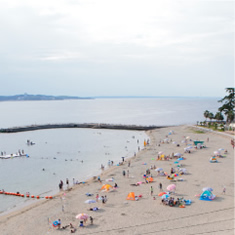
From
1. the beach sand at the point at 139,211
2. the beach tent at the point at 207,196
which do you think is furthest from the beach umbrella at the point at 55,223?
the beach tent at the point at 207,196

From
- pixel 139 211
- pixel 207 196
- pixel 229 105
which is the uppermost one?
pixel 229 105

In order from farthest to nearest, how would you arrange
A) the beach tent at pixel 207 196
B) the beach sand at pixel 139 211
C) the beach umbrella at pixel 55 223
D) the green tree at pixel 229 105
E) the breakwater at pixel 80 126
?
the breakwater at pixel 80 126 < the green tree at pixel 229 105 < the beach tent at pixel 207 196 < the beach umbrella at pixel 55 223 < the beach sand at pixel 139 211

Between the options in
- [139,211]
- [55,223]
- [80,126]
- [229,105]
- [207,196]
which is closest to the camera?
[55,223]

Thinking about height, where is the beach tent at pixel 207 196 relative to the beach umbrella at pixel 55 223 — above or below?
above

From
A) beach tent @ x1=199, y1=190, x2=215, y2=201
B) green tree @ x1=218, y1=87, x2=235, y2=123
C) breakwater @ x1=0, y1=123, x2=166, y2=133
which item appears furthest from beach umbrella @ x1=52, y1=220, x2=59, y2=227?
breakwater @ x1=0, y1=123, x2=166, y2=133

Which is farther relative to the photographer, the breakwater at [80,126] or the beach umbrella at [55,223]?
the breakwater at [80,126]

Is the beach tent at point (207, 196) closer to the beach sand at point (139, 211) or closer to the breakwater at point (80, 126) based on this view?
the beach sand at point (139, 211)

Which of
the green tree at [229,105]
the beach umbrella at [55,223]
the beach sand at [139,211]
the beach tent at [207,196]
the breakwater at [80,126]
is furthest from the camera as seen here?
the breakwater at [80,126]

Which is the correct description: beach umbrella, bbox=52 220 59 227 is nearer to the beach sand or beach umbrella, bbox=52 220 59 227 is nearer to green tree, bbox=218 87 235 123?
the beach sand

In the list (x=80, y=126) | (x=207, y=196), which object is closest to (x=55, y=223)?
(x=207, y=196)

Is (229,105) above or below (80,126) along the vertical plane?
above

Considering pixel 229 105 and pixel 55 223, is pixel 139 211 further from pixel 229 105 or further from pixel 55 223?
pixel 229 105

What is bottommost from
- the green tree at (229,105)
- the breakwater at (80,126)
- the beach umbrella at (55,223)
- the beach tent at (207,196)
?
the beach umbrella at (55,223)

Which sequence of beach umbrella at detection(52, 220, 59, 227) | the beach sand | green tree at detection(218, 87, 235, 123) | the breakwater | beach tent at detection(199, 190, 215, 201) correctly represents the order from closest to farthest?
the beach sand, beach umbrella at detection(52, 220, 59, 227), beach tent at detection(199, 190, 215, 201), green tree at detection(218, 87, 235, 123), the breakwater
